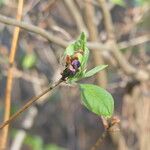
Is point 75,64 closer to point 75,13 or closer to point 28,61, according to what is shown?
point 75,13

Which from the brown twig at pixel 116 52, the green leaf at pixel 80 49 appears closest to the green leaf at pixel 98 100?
the green leaf at pixel 80 49

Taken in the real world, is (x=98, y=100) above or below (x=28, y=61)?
below

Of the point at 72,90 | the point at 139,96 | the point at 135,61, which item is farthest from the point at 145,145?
the point at 72,90

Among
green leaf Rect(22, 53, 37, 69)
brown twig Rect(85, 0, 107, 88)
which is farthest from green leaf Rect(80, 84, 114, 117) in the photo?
green leaf Rect(22, 53, 37, 69)

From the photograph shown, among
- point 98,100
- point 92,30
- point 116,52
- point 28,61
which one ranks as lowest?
point 98,100

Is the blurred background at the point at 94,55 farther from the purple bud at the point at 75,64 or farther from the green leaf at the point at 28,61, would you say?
the purple bud at the point at 75,64

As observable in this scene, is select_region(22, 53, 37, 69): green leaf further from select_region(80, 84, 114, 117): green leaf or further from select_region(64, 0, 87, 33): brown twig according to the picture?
select_region(80, 84, 114, 117): green leaf

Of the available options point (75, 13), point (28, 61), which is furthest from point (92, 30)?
point (28, 61)
